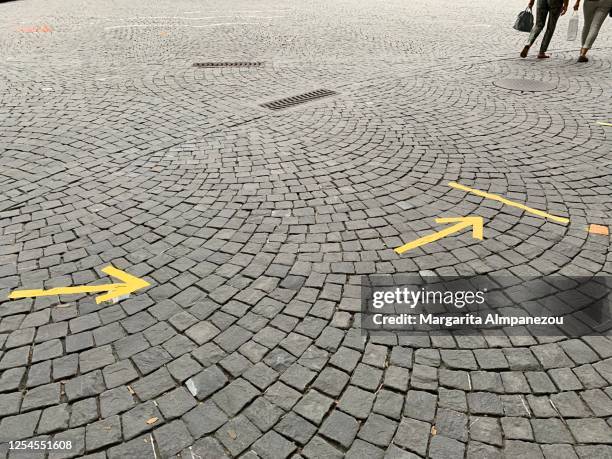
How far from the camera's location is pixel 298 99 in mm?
8789

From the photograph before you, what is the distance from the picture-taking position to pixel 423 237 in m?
4.60

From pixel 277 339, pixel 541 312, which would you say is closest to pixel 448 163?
pixel 541 312

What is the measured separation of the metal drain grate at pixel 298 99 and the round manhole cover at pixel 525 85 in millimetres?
3799

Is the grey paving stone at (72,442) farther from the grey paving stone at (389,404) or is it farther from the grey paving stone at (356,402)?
the grey paving stone at (389,404)

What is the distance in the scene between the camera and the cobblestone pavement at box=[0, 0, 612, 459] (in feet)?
9.32

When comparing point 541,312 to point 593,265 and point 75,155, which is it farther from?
point 75,155

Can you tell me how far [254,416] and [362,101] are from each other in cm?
706

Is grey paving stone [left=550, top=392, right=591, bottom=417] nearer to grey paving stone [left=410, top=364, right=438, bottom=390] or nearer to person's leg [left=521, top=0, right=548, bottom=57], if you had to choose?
grey paving stone [left=410, top=364, right=438, bottom=390]

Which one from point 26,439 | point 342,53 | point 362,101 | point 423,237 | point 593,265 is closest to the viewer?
point 26,439

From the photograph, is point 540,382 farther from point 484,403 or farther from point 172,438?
point 172,438

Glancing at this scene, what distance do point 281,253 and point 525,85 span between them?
8.00 metres

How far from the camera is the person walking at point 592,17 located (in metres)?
10.5

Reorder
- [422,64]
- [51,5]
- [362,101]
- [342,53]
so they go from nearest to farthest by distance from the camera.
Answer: [362,101], [422,64], [342,53], [51,5]

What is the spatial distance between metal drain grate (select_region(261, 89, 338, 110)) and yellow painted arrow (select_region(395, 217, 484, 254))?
460 cm
